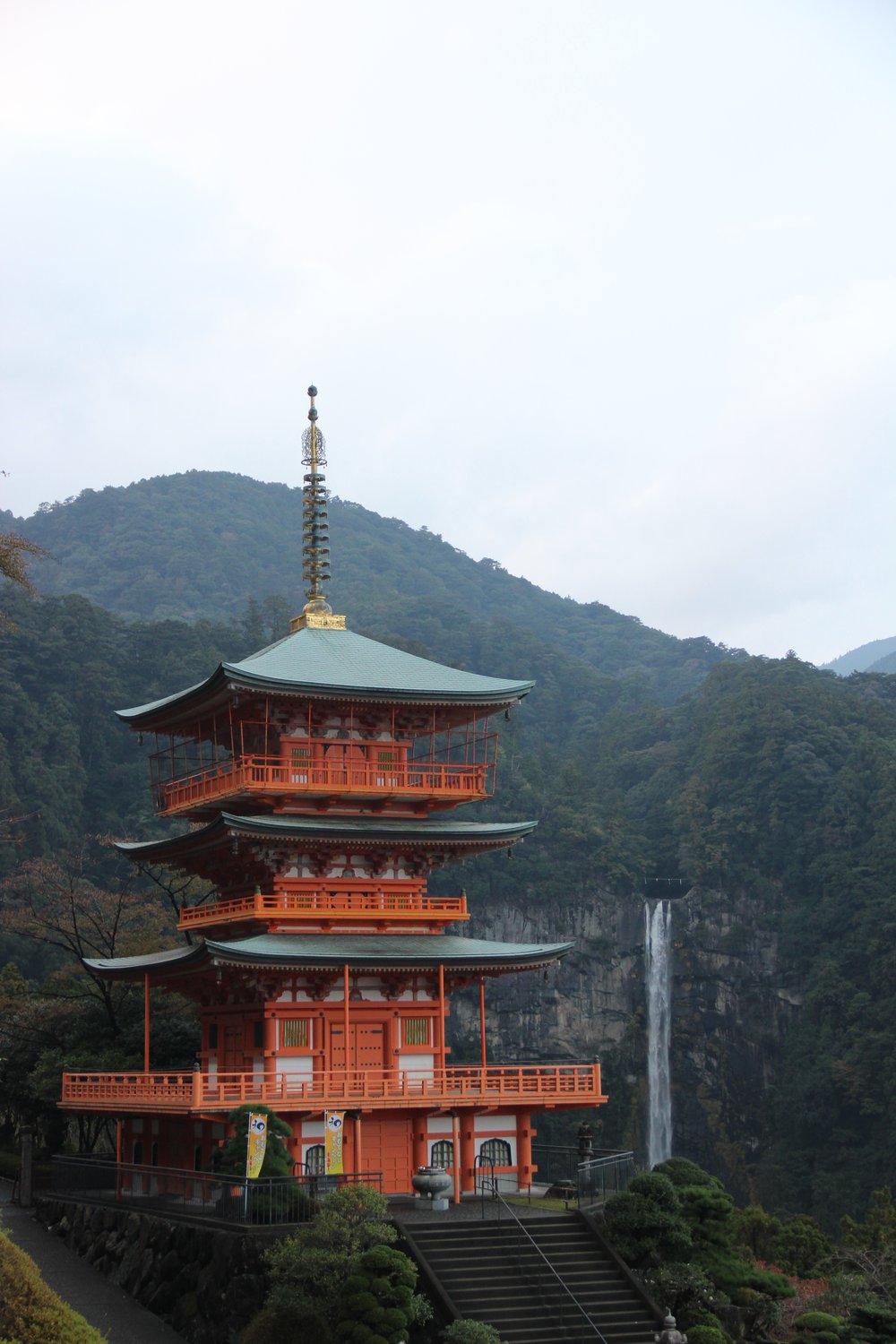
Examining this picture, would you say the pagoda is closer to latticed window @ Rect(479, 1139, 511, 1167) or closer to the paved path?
latticed window @ Rect(479, 1139, 511, 1167)

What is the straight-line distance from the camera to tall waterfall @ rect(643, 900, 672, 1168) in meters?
78.6

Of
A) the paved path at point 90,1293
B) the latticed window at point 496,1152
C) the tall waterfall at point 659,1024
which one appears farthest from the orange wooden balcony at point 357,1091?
the tall waterfall at point 659,1024

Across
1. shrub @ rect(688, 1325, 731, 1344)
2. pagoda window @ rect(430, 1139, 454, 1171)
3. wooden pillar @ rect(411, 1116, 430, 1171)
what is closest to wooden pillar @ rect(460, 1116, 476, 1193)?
pagoda window @ rect(430, 1139, 454, 1171)

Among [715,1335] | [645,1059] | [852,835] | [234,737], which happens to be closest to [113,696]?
[645,1059]

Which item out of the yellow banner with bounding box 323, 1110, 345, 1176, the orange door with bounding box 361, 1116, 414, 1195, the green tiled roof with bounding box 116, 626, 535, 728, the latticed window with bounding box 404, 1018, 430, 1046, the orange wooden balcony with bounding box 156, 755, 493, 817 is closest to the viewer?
Result: the yellow banner with bounding box 323, 1110, 345, 1176

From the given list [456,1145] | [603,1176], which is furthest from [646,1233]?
[456,1145]

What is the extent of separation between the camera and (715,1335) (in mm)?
24656

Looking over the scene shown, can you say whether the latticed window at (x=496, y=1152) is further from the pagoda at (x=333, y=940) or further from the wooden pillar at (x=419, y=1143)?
the wooden pillar at (x=419, y=1143)

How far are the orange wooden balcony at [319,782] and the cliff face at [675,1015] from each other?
159 feet

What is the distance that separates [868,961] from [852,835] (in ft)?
29.5

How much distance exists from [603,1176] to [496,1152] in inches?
116

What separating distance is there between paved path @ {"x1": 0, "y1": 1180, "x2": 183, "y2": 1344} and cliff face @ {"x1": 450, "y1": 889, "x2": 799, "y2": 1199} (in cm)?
4853

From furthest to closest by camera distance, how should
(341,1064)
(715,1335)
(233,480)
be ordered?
(233,480), (341,1064), (715,1335)

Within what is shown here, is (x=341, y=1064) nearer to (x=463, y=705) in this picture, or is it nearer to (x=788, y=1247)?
(x=463, y=705)
